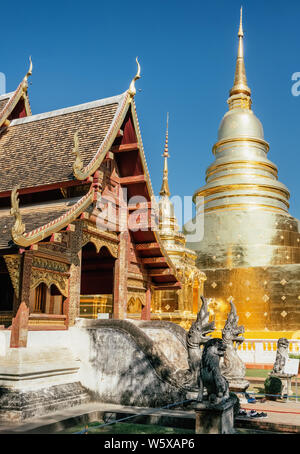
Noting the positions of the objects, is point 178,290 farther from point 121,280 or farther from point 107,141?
point 107,141

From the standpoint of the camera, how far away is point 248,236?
24.0m

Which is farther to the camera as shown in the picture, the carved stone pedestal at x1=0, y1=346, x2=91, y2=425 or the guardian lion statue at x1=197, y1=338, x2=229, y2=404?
the carved stone pedestal at x1=0, y1=346, x2=91, y2=425

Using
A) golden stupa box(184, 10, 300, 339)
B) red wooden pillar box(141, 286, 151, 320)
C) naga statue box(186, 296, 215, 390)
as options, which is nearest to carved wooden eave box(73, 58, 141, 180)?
naga statue box(186, 296, 215, 390)

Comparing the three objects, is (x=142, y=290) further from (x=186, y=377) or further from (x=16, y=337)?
(x=16, y=337)

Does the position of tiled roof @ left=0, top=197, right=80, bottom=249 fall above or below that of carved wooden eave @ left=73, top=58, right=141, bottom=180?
→ below

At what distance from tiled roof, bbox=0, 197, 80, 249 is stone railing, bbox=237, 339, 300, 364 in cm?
1068

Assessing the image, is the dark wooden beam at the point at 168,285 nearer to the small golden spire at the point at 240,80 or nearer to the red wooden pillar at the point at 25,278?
the red wooden pillar at the point at 25,278

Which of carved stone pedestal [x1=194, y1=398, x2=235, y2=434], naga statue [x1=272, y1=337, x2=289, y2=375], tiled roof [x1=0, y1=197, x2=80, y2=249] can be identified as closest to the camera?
carved stone pedestal [x1=194, y1=398, x2=235, y2=434]

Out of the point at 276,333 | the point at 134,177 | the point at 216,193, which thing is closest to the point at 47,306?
the point at 134,177

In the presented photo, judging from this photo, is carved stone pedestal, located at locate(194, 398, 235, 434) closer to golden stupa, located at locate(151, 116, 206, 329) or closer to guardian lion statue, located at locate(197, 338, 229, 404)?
guardian lion statue, located at locate(197, 338, 229, 404)

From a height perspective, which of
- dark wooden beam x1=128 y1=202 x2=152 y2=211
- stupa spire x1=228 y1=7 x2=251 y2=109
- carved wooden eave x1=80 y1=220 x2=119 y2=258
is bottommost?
carved wooden eave x1=80 y1=220 x2=119 y2=258

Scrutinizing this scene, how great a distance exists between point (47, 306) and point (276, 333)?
12.3 meters

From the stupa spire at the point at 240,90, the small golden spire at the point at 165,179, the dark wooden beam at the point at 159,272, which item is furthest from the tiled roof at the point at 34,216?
the stupa spire at the point at 240,90

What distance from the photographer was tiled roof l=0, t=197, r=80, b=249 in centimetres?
884
